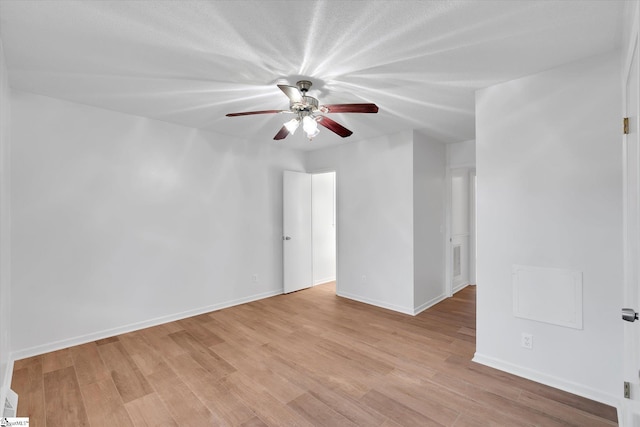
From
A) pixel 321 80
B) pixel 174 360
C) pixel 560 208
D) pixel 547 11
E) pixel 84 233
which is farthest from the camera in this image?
pixel 84 233

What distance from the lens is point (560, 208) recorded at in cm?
219

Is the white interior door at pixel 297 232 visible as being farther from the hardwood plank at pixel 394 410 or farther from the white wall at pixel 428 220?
the hardwood plank at pixel 394 410

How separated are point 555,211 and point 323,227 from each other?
12.5ft

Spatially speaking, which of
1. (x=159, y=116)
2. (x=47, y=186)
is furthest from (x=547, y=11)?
(x=47, y=186)

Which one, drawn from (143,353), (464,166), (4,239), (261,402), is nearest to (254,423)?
(261,402)

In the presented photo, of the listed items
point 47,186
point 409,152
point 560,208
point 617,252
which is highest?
point 409,152

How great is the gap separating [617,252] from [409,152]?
2332mm

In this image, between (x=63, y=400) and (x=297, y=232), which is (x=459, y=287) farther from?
(x=63, y=400)

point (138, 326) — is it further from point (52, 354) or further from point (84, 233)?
point (84, 233)

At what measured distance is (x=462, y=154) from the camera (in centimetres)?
449

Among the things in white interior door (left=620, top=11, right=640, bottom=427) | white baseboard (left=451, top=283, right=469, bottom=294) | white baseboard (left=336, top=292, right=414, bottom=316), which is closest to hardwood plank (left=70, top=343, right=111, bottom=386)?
white baseboard (left=336, top=292, right=414, bottom=316)

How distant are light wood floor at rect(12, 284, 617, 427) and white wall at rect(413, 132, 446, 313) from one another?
0.70 m

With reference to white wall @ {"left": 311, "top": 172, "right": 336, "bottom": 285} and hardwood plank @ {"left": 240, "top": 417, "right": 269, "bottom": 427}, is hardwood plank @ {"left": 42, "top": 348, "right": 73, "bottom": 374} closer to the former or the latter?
hardwood plank @ {"left": 240, "top": 417, "right": 269, "bottom": 427}

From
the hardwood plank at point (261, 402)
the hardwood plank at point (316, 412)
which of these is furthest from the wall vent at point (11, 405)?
the hardwood plank at point (316, 412)
